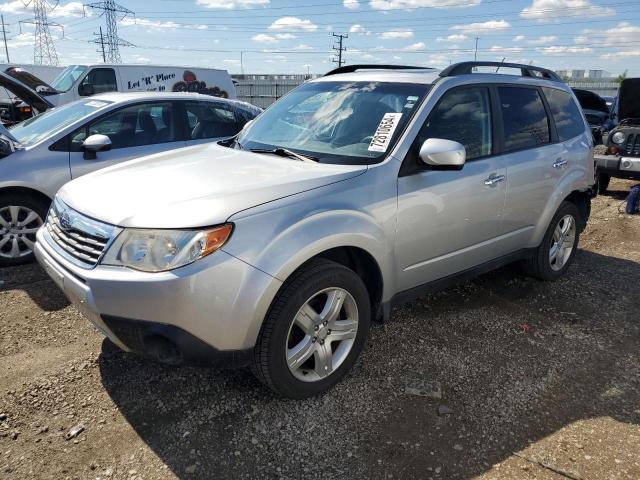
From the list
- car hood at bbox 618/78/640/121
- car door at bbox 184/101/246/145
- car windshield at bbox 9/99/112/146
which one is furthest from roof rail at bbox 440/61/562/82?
car hood at bbox 618/78/640/121

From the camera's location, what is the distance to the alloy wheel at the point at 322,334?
9.00 feet

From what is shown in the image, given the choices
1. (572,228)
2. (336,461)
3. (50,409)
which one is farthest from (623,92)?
(50,409)

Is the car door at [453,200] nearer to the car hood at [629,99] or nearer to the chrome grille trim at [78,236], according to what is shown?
the chrome grille trim at [78,236]

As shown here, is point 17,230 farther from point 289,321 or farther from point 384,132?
point 384,132

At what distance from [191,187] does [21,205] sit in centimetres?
299

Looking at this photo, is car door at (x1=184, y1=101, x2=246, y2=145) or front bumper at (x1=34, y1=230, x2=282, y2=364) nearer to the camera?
front bumper at (x1=34, y1=230, x2=282, y2=364)

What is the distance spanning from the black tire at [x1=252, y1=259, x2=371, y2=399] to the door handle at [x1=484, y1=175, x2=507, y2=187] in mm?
1354

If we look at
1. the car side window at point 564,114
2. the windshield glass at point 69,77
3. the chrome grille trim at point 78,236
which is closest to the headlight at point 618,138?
the car side window at point 564,114

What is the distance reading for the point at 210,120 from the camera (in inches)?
242

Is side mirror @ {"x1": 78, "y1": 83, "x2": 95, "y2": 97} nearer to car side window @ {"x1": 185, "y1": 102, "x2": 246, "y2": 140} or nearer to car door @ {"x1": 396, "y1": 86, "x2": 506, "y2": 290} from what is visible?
car side window @ {"x1": 185, "y1": 102, "x2": 246, "y2": 140}

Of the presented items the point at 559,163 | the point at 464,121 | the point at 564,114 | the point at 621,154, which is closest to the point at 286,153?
the point at 464,121

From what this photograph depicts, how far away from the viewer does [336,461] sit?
246 centimetres

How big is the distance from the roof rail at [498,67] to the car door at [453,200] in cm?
14

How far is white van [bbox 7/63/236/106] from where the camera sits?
12742 mm
